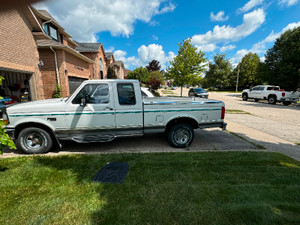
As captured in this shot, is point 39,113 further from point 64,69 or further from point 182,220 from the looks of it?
point 64,69

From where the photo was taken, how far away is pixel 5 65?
23.9 feet

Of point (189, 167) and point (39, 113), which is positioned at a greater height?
point (39, 113)

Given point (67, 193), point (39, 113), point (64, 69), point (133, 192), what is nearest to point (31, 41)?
point (64, 69)

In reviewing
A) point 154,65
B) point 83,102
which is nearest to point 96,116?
point 83,102

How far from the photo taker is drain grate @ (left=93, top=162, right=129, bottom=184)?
3074 millimetres

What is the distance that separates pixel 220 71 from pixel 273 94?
36560mm

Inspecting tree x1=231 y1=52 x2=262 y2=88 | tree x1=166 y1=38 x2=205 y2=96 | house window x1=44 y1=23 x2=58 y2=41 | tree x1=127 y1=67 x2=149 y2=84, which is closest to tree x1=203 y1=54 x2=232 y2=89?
tree x1=231 y1=52 x2=262 y2=88

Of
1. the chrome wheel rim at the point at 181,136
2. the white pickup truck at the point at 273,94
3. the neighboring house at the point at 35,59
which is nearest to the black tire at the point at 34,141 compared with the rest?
the chrome wheel rim at the point at 181,136

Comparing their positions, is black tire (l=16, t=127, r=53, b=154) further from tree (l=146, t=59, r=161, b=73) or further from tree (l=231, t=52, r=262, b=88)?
tree (l=146, t=59, r=161, b=73)

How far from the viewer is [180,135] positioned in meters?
4.76

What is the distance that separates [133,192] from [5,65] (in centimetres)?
896

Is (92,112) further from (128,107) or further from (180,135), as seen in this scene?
(180,135)

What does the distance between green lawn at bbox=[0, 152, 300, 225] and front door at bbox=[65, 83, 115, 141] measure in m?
0.75

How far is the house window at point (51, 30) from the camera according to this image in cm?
1384
